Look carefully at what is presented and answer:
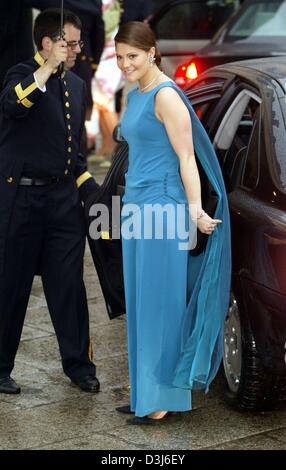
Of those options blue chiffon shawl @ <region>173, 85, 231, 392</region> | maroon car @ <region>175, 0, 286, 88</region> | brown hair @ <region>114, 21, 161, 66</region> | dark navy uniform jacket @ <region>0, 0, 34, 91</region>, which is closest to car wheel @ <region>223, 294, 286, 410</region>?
blue chiffon shawl @ <region>173, 85, 231, 392</region>

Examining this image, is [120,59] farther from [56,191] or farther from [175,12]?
[175,12]

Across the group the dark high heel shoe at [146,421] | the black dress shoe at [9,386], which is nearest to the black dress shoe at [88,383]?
the black dress shoe at [9,386]

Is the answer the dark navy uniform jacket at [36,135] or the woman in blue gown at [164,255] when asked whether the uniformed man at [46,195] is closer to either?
the dark navy uniform jacket at [36,135]

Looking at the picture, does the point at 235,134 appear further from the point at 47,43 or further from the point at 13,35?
the point at 13,35

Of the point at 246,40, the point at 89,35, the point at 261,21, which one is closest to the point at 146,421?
the point at 89,35

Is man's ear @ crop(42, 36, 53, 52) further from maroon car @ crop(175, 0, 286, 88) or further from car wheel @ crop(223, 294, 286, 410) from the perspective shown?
maroon car @ crop(175, 0, 286, 88)

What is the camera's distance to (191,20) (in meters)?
16.0

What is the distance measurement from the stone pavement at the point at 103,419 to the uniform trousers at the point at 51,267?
0.19 metres

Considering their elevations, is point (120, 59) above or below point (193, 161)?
above

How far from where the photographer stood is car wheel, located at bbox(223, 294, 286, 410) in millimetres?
5988

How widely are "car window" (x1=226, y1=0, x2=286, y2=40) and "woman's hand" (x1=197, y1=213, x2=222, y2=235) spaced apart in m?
6.86

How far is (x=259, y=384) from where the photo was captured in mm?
6012

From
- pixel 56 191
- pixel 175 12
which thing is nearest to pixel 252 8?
pixel 175 12
